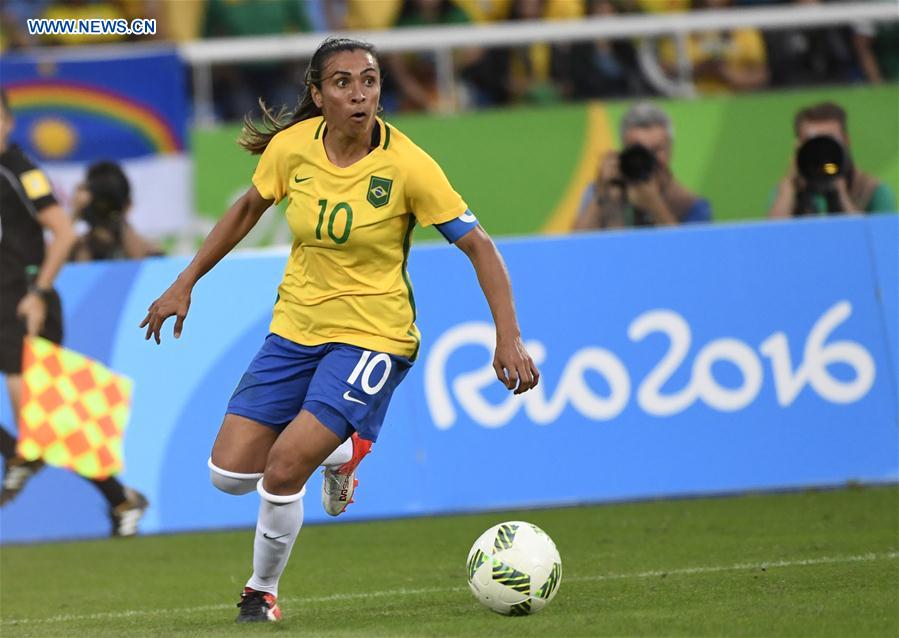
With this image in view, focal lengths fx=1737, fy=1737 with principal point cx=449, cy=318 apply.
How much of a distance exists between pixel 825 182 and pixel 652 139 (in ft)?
5.75

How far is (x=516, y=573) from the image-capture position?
21.6 ft

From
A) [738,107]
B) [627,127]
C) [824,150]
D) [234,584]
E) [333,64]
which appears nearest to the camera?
[333,64]

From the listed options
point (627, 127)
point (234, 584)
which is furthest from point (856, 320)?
point (234, 584)

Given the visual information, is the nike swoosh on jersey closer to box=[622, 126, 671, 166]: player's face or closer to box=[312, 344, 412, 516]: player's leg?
box=[312, 344, 412, 516]: player's leg

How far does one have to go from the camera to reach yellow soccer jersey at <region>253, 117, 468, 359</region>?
6.78 m

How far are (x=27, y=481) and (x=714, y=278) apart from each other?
434 centimetres

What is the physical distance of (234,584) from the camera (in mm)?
8375

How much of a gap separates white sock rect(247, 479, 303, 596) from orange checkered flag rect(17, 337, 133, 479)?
3.62 meters

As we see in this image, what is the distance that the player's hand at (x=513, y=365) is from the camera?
6461 mm

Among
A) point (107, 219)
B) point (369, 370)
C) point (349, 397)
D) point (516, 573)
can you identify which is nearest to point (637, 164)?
point (107, 219)

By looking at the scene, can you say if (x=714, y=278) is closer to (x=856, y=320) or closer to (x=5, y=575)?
(x=856, y=320)

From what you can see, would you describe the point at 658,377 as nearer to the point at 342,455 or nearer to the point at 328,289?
the point at 342,455

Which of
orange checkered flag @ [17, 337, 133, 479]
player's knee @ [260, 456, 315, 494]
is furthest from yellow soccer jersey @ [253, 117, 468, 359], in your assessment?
orange checkered flag @ [17, 337, 133, 479]

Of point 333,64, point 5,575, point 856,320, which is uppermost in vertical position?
point 333,64
